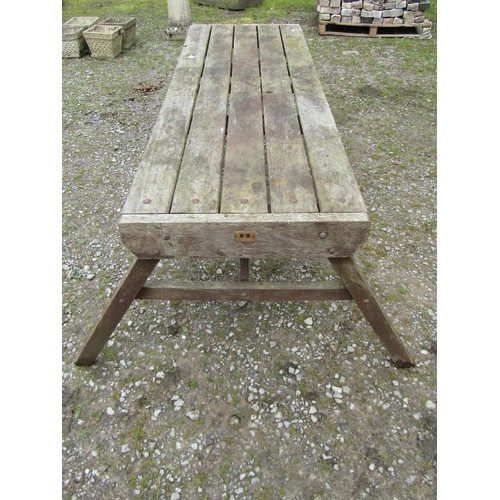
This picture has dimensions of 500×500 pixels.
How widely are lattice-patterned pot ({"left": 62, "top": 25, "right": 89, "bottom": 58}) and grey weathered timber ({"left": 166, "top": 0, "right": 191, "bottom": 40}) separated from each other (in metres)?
1.16

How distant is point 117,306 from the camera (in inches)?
68.9

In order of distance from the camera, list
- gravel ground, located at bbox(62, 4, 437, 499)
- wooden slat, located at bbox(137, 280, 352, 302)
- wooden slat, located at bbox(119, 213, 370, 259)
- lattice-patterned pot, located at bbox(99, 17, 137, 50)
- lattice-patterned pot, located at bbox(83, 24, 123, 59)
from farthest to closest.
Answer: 1. lattice-patterned pot, located at bbox(99, 17, 137, 50)
2. lattice-patterned pot, located at bbox(83, 24, 123, 59)
3. wooden slat, located at bbox(137, 280, 352, 302)
4. gravel ground, located at bbox(62, 4, 437, 499)
5. wooden slat, located at bbox(119, 213, 370, 259)

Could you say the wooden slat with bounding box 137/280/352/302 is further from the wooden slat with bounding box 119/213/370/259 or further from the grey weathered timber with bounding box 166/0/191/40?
the grey weathered timber with bounding box 166/0/191/40

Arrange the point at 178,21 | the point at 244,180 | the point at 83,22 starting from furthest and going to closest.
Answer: the point at 178,21 < the point at 83,22 < the point at 244,180

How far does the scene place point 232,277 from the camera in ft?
7.91

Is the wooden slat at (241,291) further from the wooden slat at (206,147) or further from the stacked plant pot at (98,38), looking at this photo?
the stacked plant pot at (98,38)

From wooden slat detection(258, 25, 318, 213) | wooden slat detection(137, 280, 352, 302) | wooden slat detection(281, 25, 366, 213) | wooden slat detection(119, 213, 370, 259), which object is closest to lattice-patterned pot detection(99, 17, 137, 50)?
wooden slat detection(258, 25, 318, 213)

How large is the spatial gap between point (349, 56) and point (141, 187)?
178 inches

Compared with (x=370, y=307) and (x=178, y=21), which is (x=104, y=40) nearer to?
(x=178, y=21)

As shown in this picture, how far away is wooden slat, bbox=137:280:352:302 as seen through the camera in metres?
1.76

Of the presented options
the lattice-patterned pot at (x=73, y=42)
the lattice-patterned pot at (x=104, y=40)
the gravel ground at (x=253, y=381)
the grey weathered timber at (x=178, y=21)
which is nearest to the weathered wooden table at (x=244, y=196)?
the gravel ground at (x=253, y=381)

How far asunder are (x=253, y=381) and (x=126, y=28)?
5150 millimetres

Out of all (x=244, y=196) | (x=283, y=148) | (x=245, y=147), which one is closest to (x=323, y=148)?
(x=283, y=148)

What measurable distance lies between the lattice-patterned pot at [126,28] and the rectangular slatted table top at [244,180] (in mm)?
3615
